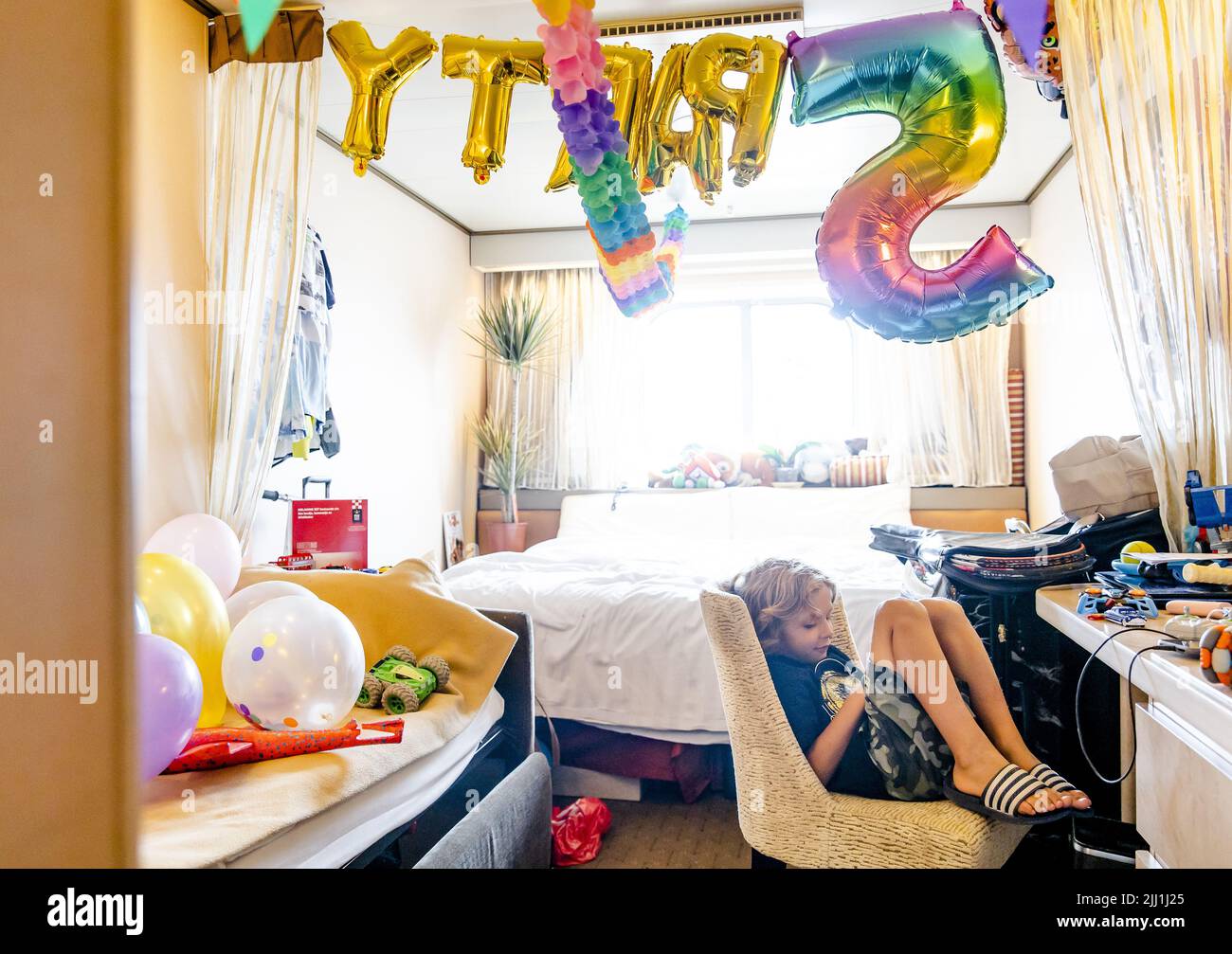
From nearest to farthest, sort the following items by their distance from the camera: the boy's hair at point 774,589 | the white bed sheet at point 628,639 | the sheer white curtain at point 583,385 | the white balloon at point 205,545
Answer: the boy's hair at point 774,589, the white balloon at point 205,545, the white bed sheet at point 628,639, the sheer white curtain at point 583,385

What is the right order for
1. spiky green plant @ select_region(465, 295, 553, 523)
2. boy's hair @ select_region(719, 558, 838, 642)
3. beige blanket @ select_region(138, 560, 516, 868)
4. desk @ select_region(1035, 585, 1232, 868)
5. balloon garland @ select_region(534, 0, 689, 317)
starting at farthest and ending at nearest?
spiky green plant @ select_region(465, 295, 553, 523) → balloon garland @ select_region(534, 0, 689, 317) → boy's hair @ select_region(719, 558, 838, 642) → beige blanket @ select_region(138, 560, 516, 868) → desk @ select_region(1035, 585, 1232, 868)

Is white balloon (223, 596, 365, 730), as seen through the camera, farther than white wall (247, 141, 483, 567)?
No

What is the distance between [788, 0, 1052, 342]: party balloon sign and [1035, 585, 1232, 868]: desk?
667 millimetres

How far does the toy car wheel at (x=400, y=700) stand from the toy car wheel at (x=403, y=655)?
0.39ft

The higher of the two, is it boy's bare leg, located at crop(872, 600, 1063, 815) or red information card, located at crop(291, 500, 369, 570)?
red information card, located at crop(291, 500, 369, 570)

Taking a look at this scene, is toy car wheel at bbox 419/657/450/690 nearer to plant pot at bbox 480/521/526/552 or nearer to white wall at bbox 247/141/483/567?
white wall at bbox 247/141/483/567

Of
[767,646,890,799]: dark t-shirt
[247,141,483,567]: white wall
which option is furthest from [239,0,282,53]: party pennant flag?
[247,141,483,567]: white wall

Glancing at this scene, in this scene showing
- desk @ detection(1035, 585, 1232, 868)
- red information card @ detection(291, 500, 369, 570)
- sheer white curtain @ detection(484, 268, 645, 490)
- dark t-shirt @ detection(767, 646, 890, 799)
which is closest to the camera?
desk @ detection(1035, 585, 1232, 868)

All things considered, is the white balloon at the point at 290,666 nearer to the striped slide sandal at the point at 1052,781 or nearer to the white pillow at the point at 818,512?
the striped slide sandal at the point at 1052,781

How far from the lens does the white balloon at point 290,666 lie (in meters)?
1.23

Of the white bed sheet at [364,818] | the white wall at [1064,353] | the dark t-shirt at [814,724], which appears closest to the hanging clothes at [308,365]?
the white bed sheet at [364,818]

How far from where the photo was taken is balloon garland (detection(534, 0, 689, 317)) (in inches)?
54.7

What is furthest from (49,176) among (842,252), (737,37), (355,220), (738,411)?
(738,411)

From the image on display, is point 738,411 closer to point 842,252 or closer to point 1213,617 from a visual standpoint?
point 842,252
